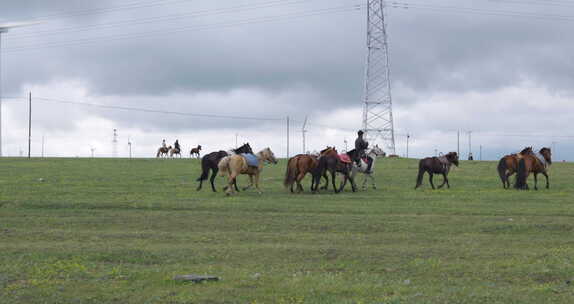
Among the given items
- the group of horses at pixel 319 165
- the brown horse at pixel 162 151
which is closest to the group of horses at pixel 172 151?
the brown horse at pixel 162 151

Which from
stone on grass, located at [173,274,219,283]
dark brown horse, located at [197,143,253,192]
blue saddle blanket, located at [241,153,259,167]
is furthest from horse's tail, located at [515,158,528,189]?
stone on grass, located at [173,274,219,283]

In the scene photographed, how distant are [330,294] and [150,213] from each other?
1095cm

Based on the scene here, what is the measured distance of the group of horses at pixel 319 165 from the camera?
1008 inches

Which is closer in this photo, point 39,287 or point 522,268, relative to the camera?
point 39,287

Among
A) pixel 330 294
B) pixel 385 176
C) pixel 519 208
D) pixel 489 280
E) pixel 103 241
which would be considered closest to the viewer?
pixel 330 294

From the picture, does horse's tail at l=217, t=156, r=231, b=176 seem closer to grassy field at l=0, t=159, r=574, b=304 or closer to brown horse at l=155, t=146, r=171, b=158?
→ grassy field at l=0, t=159, r=574, b=304

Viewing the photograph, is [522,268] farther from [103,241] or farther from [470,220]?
[103,241]

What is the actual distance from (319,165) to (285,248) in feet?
47.8

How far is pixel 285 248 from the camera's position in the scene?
12594 mm

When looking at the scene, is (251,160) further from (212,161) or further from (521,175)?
(521,175)

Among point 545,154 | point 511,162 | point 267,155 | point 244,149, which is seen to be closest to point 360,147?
point 267,155

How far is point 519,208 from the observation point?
813 inches

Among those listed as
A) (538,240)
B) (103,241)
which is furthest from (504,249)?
(103,241)

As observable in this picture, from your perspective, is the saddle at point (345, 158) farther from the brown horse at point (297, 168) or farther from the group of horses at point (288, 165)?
the brown horse at point (297, 168)
